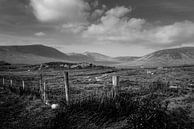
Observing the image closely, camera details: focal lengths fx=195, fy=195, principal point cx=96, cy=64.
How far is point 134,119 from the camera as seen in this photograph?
637 centimetres

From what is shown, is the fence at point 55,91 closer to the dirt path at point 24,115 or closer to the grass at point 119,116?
the grass at point 119,116

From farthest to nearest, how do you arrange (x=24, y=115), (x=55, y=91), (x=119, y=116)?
(x=55, y=91), (x=24, y=115), (x=119, y=116)

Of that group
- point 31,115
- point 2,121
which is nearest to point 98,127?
point 31,115

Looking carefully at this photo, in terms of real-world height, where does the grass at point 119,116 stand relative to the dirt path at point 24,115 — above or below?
above

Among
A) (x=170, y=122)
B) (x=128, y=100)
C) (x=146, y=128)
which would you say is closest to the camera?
(x=146, y=128)

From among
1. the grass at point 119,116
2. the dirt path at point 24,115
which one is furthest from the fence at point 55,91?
the dirt path at point 24,115

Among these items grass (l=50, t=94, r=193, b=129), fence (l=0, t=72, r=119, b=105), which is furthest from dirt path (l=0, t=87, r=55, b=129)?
fence (l=0, t=72, r=119, b=105)

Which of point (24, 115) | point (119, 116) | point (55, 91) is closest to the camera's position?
point (119, 116)

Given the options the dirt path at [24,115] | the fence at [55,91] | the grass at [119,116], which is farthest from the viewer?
the fence at [55,91]

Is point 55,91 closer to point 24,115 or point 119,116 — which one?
point 24,115

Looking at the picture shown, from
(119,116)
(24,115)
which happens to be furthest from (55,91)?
(119,116)

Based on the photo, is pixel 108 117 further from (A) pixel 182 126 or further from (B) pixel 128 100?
(A) pixel 182 126

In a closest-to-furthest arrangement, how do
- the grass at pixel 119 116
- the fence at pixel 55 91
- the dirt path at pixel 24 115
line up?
the grass at pixel 119 116, the dirt path at pixel 24 115, the fence at pixel 55 91

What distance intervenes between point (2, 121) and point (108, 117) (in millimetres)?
4204
